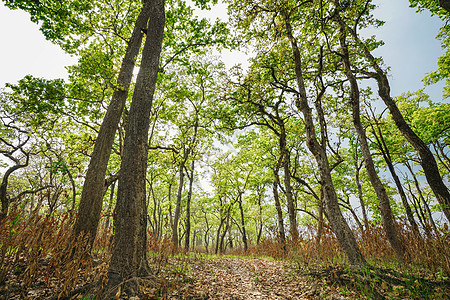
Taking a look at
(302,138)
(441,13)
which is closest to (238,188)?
(302,138)

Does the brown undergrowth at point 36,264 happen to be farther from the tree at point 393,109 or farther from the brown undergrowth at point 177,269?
the tree at point 393,109

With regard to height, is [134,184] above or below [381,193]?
below

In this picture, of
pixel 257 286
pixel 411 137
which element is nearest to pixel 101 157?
pixel 257 286

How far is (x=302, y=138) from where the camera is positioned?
49.5ft

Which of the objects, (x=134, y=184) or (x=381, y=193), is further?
(x=381, y=193)

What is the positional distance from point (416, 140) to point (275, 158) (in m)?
9.88

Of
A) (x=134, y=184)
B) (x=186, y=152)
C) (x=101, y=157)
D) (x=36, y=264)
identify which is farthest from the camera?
(x=186, y=152)

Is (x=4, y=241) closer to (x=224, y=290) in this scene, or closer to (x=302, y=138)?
(x=224, y=290)

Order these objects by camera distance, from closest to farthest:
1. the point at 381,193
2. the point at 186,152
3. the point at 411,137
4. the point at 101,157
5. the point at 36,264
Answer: the point at 36,264, the point at 101,157, the point at 381,193, the point at 411,137, the point at 186,152

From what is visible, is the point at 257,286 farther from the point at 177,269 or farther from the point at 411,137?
the point at 411,137

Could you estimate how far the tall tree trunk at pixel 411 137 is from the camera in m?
6.18

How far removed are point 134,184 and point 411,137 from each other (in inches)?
375

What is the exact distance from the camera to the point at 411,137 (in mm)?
7008

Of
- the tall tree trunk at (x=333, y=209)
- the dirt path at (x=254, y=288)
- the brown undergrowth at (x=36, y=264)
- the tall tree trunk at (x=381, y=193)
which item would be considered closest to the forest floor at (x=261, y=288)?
the dirt path at (x=254, y=288)
